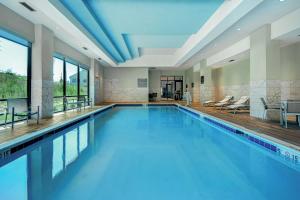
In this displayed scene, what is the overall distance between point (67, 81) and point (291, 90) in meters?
8.64

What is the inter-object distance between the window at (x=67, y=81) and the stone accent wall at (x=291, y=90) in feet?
26.5

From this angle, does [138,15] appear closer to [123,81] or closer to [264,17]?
[264,17]

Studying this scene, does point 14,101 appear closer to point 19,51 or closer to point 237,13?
point 19,51

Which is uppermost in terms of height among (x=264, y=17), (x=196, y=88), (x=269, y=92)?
(x=264, y=17)

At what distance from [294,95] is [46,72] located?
317 inches

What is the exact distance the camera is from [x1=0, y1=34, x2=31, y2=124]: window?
5672 millimetres

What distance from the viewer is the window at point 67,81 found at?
8.93 meters

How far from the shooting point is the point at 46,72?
276 inches

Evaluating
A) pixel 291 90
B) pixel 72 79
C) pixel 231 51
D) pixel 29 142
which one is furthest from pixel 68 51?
pixel 291 90

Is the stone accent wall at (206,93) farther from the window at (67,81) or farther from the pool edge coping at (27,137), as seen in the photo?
the pool edge coping at (27,137)

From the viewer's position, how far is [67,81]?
10047mm

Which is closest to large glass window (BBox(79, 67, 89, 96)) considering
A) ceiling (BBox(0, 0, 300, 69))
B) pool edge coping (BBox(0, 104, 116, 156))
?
ceiling (BBox(0, 0, 300, 69))

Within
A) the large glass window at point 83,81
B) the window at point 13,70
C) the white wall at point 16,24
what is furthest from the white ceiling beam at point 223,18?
the large glass window at point 83,81

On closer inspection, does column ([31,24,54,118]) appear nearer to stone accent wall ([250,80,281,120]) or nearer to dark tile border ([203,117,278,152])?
dark tile border ([203,117,278,152])
